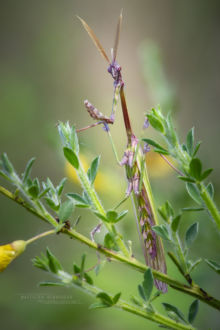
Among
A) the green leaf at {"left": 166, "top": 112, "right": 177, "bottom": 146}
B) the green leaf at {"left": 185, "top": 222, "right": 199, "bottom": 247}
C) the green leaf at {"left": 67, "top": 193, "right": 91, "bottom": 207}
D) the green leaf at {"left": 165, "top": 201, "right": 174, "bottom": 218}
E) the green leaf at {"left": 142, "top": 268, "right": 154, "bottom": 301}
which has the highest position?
the green leaf at {"left": 166, "top": 112, "right": 177, "bottom": 146}

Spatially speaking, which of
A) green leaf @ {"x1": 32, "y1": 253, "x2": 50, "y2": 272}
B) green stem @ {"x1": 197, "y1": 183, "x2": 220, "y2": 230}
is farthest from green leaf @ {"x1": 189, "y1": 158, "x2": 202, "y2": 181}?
green leaf @ {"x1": 32, "y1": 253, "x2": 50, "y2": 272}

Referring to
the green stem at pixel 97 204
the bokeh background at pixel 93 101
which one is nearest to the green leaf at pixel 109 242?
the green stem at pixel 97 204

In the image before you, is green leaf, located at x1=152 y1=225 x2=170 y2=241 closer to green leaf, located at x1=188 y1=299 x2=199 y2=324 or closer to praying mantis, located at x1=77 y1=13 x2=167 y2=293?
green leaf, located at x1=188 y1=299 x2=199 y2=324

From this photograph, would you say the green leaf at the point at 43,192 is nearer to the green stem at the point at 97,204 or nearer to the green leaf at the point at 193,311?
the green stem at the point at 97,204

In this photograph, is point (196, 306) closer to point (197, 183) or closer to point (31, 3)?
point (197, 183)

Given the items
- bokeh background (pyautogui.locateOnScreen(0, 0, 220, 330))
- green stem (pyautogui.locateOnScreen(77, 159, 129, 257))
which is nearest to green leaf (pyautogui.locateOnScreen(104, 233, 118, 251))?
green stem (pyautogui.locateOnScreen(77, 159, 129, 257))

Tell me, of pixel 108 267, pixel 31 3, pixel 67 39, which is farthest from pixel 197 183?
pixel 31 3

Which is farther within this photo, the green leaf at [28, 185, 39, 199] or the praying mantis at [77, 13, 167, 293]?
the praying mantis at [77, 13, 167, 293]

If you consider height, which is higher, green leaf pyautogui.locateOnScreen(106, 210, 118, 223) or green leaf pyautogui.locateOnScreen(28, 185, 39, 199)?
green leaf pyautogui.locateOnScreen(106, 210, 118, 223)
